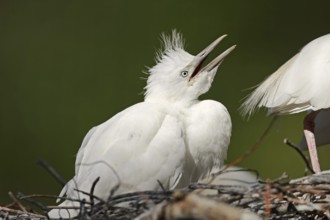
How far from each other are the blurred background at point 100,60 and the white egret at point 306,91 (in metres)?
1.76

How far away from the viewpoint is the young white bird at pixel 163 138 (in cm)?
409

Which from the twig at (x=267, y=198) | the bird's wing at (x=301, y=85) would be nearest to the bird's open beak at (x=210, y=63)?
the bird's wing at (x=301, y=85)

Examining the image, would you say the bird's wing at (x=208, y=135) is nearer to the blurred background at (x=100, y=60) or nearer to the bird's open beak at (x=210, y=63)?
the bird's open beak at (x=210, y=63)

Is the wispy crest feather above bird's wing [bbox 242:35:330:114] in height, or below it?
above

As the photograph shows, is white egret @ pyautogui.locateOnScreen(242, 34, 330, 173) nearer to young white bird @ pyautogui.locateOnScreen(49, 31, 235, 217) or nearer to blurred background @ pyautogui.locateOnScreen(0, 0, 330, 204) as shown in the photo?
young white bird @ pyautogui.locateOnScreen(49, 31, 235, 217)

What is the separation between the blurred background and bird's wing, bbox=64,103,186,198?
7.75 ft

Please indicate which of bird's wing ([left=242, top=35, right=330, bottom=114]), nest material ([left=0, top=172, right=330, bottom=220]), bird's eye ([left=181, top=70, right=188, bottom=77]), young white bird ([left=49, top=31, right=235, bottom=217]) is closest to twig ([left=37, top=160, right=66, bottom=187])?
nest material ([left=0, top=172, right=330, bottom=220])

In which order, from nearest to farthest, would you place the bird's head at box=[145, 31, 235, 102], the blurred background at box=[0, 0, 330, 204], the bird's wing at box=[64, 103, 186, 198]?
the bird's wing at box=[64, 103, 186, 198]
the bird's head at box=[145, 31, 235, 102]
the blurred background at box=[0, 0, 330, 204]

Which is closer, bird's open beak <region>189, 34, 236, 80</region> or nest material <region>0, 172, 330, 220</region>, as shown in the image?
nest material <region>0, 172, 330, 220</region>

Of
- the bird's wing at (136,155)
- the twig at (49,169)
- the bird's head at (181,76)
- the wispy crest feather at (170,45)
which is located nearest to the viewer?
the twig at (49,169)

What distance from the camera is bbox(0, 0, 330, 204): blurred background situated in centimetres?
686

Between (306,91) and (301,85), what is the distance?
0.14 feet

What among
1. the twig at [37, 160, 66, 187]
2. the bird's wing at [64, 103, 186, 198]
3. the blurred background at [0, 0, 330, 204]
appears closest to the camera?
the twig at [37, 160, 66, 187]

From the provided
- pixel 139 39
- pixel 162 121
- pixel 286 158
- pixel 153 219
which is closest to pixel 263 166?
pixel 286 158
